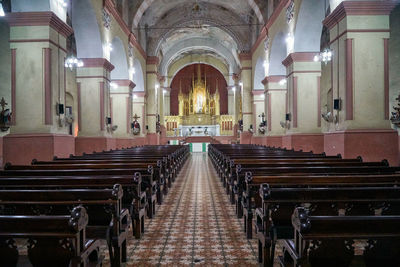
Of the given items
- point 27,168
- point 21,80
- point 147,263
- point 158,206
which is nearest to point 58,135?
point 21,80

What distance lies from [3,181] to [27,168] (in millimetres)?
1495

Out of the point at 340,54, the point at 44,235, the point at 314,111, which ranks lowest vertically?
the point at 44,235

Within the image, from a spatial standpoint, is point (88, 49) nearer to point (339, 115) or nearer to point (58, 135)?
point (58, 135)

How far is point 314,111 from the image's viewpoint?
40.4ft

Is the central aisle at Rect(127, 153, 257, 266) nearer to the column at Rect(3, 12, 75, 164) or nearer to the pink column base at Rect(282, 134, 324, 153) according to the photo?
the column at Rect(3, 12, 75, 164)

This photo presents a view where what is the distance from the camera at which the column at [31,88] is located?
7.98m

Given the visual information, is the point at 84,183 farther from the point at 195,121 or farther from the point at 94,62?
the point at 195,121

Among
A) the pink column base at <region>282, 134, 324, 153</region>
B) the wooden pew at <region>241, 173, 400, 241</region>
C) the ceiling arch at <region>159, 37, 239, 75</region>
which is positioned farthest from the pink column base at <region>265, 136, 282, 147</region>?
the ceiling arch at <region>159, 37, 239, 75</region>

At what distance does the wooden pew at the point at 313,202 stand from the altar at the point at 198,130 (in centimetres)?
3039

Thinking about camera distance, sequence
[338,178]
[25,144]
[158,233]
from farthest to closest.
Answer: [25,144] < [158,233] < [338,178]

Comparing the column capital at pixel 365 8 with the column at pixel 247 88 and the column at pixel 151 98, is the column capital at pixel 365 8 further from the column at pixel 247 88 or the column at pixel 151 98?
the column at pixel 151 98

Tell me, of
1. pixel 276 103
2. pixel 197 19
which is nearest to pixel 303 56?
pixel 276 103

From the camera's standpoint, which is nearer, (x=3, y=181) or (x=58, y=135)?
(x=3, y=181)

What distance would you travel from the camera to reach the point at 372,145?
7688mm
